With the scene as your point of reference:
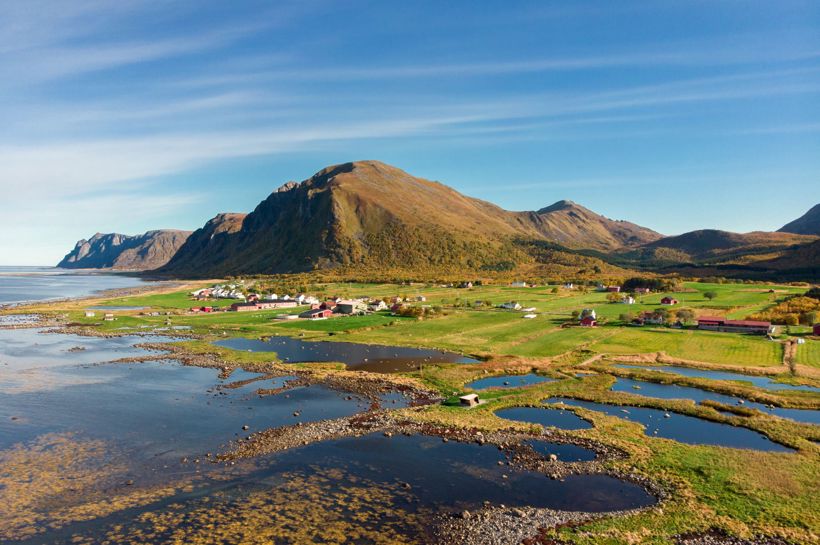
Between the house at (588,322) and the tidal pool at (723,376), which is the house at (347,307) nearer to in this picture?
the house at (588,322)

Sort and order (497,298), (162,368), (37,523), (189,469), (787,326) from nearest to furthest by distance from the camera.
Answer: (37,523) → (189,469) → (162,368) → (787,326) → (497,298)

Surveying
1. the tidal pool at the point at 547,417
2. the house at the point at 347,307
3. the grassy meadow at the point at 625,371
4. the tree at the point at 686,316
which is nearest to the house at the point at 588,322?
the grassy meadow at the point at 625,371

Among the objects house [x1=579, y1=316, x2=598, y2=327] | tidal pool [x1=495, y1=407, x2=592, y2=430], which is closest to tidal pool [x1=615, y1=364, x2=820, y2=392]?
tidal pool [x1=495, y1=407, x2=592, y2=430]

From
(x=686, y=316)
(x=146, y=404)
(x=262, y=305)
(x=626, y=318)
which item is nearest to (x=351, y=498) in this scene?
(x=146, y=404)

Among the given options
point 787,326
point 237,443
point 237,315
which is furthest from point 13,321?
point 787,326

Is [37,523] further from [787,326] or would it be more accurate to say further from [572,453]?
[787,326]

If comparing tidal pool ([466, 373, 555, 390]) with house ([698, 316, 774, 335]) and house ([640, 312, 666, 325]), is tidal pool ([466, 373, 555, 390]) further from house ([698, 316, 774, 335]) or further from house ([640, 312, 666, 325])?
house ([698, 316, 774, 335])
